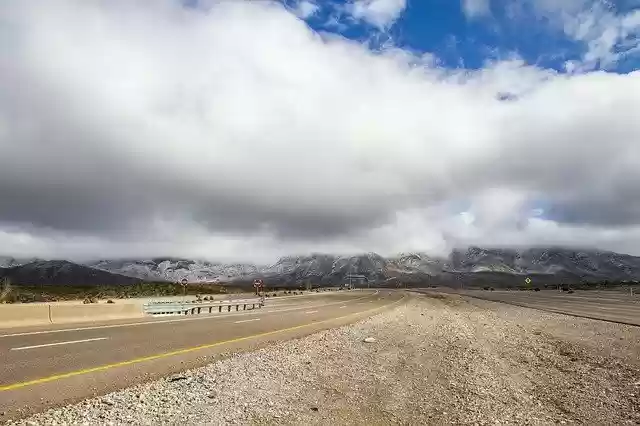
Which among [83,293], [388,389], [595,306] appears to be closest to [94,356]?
[388,389]

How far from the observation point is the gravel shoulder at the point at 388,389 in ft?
26.9

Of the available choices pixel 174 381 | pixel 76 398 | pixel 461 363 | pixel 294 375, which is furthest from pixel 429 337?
pixel 76 398

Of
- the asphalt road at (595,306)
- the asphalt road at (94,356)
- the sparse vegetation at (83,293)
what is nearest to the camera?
the asphalt road at (94,356)

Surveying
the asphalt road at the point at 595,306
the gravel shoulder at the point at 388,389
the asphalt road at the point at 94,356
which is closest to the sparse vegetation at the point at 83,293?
the asphalt road at the point at 94,356

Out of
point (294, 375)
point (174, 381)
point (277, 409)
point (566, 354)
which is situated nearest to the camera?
point (277, 409)

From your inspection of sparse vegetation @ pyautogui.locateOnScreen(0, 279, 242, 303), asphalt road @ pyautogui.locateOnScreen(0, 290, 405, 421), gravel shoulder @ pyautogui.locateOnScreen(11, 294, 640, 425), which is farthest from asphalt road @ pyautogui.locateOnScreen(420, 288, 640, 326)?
sparse vegetation @ pyautogui.locateOnScreen(0, 279, 242, 303)

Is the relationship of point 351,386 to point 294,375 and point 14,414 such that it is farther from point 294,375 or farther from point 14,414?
point 14,414

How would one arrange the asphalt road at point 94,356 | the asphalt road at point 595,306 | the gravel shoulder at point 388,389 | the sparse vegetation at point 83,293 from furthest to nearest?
the sparse vegetation at point 83,293 → the asphalt road at point 595,306 → the asphalt road at point 94,356 → the gravel shoulder at point 388,389

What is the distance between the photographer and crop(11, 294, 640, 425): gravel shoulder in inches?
322

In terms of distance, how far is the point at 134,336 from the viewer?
1919cm

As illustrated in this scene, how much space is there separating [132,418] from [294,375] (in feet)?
16.1

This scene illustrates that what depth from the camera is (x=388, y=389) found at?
10.6m

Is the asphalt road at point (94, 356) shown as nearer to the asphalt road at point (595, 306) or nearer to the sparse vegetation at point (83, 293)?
the asphalt road at point (595, 306)

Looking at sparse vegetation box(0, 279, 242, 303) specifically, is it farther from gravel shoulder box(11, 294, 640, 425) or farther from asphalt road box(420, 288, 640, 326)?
asphalt road box(420, 288, 640, 326)
